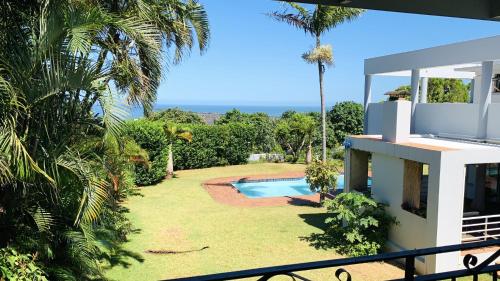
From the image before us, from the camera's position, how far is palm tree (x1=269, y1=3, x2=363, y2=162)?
57.1 ft

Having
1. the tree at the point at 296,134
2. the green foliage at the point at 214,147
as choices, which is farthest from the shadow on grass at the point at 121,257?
the tree at the point at 296,134

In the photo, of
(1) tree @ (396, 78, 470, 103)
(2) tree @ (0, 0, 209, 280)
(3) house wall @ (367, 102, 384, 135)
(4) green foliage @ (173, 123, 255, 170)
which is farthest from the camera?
(1) tree @ (396, 78, 470, 103)

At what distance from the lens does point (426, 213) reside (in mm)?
9797

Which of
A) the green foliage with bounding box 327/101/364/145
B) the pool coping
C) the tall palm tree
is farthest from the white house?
the green foliage with bounding box 327/101/364/145

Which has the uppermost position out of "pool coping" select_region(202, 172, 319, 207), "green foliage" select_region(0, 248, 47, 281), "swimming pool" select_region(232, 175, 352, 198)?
"green foliage" select_region(0, 248, 47, 281)

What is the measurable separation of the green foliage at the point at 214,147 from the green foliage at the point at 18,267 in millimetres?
17288

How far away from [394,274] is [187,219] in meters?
7.09

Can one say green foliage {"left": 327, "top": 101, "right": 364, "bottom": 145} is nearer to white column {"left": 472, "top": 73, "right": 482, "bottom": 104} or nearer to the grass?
white column {"left": 472, "top": 73, "right": 482, "bottom": 104}

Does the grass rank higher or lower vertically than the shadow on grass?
lower

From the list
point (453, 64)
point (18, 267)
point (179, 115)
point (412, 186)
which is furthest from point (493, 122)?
point (179, 115)

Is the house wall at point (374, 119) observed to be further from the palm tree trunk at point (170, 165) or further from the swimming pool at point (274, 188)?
the palm tree trunk at point (170, 165)

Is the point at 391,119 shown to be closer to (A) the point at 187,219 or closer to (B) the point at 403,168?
(B) the point at 403,168

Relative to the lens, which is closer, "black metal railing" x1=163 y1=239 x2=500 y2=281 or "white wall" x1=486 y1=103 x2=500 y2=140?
"black metal railing" x1=163 y1=239 x2=500 y2=281

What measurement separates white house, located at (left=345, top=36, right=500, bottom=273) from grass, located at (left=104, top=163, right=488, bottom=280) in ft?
4.61
